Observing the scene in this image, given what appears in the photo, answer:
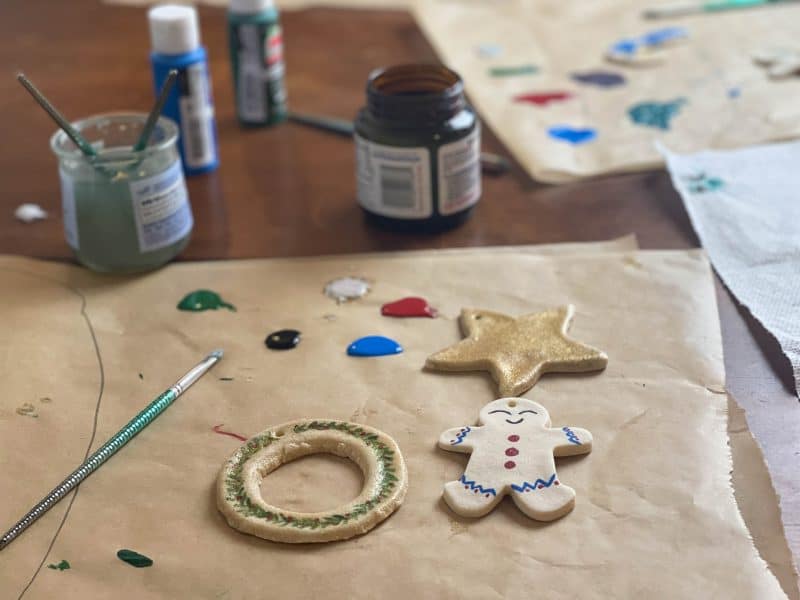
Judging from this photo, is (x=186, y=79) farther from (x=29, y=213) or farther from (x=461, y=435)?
(x=461, y=435)

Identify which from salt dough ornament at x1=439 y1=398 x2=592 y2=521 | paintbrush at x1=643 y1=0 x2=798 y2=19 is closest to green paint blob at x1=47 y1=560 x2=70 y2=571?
salt dough ornament at x1=439 y1=398 x2=592 y2=521

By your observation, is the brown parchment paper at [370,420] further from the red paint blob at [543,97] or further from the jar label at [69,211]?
the red paint blob at [543,97]

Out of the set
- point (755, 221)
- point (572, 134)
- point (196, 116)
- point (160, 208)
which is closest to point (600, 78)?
point (572, 134)

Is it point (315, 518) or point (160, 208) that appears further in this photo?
point (160, 208)

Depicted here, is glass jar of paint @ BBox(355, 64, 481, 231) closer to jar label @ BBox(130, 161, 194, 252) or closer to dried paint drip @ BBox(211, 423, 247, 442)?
jar label @ BBox(130, 161, 194, 252)

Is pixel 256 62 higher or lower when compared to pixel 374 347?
higher

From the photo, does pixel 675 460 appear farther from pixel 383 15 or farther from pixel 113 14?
pixel 113 14

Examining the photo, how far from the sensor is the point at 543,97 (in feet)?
4.19

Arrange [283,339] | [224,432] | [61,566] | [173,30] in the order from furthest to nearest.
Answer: [173,30]
[283,339]
[224,432]
[61,566]

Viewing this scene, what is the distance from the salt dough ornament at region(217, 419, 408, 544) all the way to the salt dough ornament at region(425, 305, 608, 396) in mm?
110

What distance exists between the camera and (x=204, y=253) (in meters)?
0.99

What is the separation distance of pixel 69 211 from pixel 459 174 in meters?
0.37

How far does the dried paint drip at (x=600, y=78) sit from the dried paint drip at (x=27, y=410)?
2.77 ft

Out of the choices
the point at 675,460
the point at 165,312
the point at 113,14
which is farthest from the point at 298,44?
the point at 675,460
